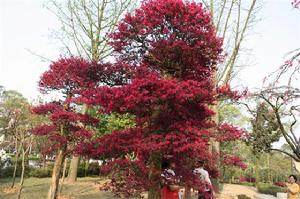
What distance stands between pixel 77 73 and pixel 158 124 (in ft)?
7.26

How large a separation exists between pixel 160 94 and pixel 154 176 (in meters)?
1.60

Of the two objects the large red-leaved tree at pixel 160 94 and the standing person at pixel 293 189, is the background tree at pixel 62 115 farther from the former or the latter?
the standing person at pixel 293 189

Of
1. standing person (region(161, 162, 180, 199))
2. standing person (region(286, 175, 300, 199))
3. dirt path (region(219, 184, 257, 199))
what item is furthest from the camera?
dirt path (region(219, 184, 257, 199))

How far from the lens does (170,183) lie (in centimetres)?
648

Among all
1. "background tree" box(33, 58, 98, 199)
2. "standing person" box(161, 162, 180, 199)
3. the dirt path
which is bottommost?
the dirt path

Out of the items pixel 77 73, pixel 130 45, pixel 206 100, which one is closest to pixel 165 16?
pixel 130 45

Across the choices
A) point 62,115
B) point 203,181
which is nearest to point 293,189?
point 203,181

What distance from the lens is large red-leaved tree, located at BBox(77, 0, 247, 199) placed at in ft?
19.6

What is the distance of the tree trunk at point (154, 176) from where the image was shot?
6492 mm

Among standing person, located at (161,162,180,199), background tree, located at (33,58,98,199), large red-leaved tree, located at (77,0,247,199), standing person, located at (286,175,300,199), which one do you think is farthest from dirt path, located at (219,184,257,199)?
large red-leaved tree, located at (77,0,247,199)

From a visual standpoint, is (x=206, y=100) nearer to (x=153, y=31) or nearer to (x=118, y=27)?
(x=153, y=31)

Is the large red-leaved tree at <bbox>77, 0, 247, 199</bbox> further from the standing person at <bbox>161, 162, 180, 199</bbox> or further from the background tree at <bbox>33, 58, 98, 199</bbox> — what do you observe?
the background tree at <bbox>33, 58, 98, 199</bbox>

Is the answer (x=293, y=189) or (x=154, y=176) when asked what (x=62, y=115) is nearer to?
(x=154, y=176)

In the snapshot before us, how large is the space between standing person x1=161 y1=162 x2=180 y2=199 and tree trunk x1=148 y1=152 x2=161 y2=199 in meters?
0.10
